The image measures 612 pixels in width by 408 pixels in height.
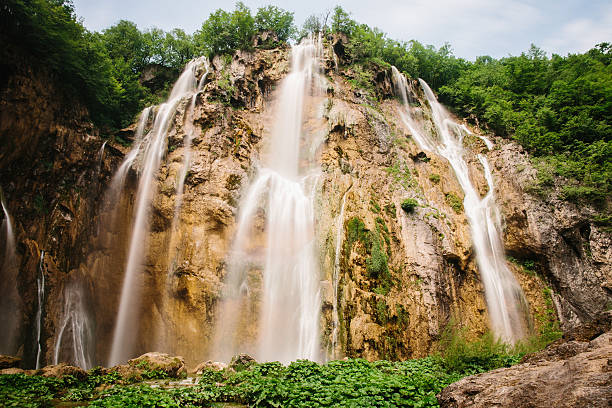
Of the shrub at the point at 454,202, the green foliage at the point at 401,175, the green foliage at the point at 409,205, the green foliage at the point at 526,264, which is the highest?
the green foliage at the point at 401,175

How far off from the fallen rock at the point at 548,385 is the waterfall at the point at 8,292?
13.5 metres

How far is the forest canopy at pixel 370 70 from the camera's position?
13.5 metres

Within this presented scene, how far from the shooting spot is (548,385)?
12.2ft

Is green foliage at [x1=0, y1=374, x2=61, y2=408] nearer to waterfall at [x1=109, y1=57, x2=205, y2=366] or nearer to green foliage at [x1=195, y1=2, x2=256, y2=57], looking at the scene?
waterfall at [x1=109, y1=57, x2=205, y2=366]

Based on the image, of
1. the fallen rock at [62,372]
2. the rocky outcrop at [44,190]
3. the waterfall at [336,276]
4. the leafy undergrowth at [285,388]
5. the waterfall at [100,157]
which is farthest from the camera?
the waterfall at [100,157]

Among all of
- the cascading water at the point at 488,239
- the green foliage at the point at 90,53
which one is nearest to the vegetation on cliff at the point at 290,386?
the cascading water at the point at 488,239

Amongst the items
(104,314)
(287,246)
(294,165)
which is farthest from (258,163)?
A: (104,314)

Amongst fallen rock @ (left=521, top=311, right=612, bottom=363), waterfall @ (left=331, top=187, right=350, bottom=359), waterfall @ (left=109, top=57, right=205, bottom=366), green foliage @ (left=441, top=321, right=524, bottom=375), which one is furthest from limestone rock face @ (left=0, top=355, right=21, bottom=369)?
fallen rock @ (left=521, top=311, right=612, bottom=363)

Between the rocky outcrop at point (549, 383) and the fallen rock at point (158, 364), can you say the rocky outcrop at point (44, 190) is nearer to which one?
the fallen rock at point (158, 364)

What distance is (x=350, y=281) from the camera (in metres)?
11.8

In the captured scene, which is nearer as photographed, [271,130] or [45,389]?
[45,389]

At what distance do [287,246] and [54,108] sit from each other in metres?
11.3

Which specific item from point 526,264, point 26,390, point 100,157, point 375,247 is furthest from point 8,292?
point 526,264

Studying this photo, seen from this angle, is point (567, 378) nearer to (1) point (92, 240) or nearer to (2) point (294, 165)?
(2) point (294, 165)
